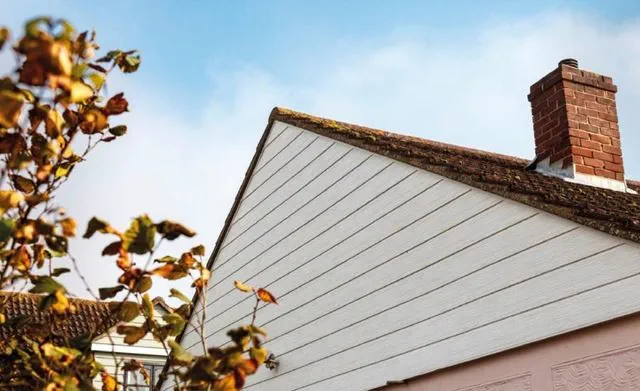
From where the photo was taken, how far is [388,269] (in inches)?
328

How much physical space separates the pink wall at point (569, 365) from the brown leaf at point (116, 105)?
399 cm

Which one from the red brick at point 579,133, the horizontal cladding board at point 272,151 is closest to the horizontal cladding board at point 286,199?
the horizontal cladding board at point 272,151

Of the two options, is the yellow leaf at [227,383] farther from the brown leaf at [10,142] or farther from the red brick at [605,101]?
the red brick at [605,101]

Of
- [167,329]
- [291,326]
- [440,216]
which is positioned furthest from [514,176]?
[167,329]

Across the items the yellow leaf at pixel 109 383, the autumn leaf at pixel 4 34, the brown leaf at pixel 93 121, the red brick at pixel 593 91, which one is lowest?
the yellow leaf at pixel 109 383

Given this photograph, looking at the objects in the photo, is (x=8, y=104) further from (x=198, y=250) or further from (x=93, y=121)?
(x=198, y=250)

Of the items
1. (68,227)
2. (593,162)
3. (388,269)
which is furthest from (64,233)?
(593,162)

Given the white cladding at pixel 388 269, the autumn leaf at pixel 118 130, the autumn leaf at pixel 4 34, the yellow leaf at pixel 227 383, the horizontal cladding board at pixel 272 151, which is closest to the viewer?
the autumn leaf at pixel 4 34

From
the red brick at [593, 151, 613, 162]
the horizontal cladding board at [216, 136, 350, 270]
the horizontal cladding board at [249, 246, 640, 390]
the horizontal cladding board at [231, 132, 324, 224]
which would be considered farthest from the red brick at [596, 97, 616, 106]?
the horizontal cladding board at [249, 246, 640, 390]

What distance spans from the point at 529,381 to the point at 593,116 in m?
3.57

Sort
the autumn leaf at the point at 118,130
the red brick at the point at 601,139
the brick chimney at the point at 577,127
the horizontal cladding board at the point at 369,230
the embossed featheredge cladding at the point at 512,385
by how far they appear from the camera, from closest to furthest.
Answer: the autumn leaf at the point at 118,130 → the embossed featheredge cladding at the point at 512,385 → the horizontal cladding board at the point at 369,230 → the brick chimney at the point at 577,127 → the red brick at the point at 601,139

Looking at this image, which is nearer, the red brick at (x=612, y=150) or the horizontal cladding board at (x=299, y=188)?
the red brick at (x=612, y=150)

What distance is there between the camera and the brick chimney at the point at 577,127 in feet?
28.3

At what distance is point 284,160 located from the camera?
10867mm
